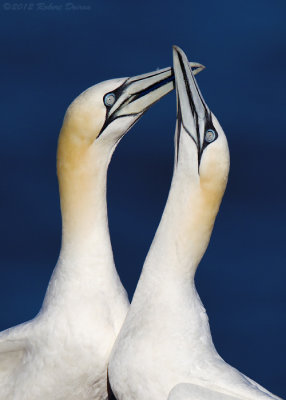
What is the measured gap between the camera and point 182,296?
360 inches

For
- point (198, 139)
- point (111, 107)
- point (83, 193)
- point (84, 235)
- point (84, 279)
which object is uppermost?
point (111, 107)

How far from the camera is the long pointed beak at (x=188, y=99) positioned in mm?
8945

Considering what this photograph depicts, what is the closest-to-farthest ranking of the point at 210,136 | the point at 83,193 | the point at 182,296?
the point at 210,136 < the point at 182,296 < the point at 83,193

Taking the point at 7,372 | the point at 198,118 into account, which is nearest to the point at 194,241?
the point at 198,118

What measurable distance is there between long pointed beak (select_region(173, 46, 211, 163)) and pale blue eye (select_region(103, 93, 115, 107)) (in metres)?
0.46

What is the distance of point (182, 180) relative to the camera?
8.98m

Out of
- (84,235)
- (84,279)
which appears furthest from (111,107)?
(84,279)

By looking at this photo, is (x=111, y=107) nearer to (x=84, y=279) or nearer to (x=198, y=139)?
(x=198, y=139)

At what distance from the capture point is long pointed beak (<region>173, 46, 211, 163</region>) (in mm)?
8945

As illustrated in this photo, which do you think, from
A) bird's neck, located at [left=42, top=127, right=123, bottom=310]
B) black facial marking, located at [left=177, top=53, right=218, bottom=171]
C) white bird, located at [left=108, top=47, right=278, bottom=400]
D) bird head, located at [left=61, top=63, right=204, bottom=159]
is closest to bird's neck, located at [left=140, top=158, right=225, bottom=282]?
white bird, located at [left=108, top=47, right=278, bottom=400]

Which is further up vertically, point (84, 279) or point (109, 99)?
point (109, 99)

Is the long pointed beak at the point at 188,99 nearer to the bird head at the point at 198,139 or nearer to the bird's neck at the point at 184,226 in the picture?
the bird head at the point at 198,139

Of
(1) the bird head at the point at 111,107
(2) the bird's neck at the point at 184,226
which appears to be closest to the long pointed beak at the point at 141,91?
(1) the bird head at the point at 111,107

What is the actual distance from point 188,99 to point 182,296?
1203mm
